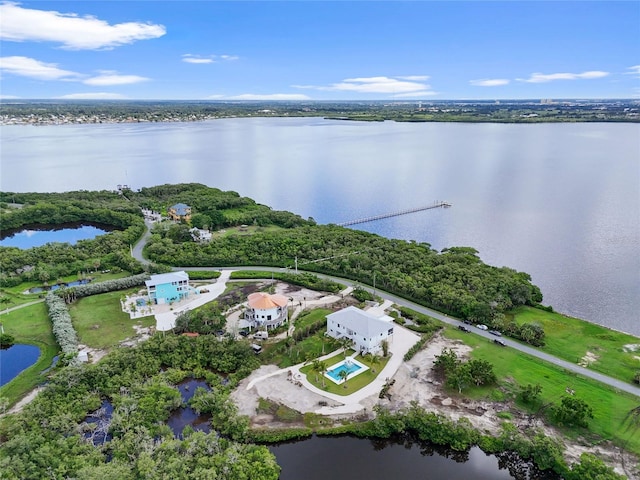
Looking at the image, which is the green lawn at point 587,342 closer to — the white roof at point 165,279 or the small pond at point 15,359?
the white roof at point 165,279

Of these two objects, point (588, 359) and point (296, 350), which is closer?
point (588, 359)

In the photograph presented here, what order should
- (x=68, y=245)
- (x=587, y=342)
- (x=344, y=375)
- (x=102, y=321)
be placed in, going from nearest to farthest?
(x=344, y=375)
(x=587, y=342)
(x=102, y=321)
(x=68, y=245)

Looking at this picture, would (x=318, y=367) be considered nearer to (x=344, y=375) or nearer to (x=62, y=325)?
(x=344, y=375)

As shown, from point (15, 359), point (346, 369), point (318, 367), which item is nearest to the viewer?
point (318, 367)

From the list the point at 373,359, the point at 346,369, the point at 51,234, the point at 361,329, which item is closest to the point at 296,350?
the point at 346,369

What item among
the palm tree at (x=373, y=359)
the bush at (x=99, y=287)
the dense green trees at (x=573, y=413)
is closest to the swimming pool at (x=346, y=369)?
the palm tree at (x=373, y=359)

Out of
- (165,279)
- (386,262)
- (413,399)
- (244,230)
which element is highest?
(165,279)

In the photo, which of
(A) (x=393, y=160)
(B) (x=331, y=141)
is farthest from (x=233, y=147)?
(A) (x=393, y=160)

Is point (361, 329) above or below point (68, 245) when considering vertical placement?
above
